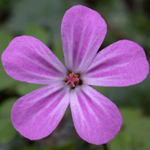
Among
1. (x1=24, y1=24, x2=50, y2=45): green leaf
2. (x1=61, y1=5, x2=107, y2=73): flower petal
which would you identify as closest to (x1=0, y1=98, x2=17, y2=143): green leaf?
(x1=24, y1=24, x2=50, y2=45): green leaf

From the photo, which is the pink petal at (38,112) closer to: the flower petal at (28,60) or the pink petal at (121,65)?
the flower petal at (28,60)

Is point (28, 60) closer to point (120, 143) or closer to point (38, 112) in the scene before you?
point (38, 112)

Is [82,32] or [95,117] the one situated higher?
[82,32]

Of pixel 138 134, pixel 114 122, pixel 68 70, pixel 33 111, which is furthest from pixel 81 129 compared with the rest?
pixel 138 134

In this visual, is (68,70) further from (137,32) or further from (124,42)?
(137,32)

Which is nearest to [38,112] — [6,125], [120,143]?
[6,125]

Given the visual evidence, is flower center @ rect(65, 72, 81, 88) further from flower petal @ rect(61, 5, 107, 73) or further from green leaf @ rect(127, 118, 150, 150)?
green leaf @ rect(127, 118, 150, 150)
